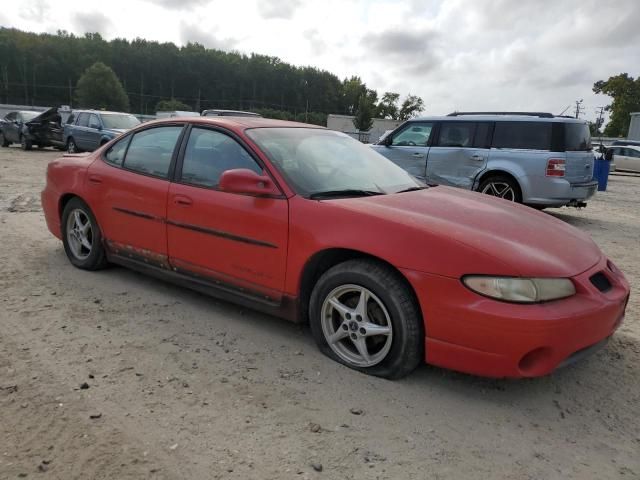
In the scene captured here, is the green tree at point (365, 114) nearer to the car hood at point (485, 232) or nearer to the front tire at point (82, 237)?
the front tire at point (82, 237)

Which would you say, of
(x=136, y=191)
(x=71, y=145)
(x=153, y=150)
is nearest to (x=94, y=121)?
(x=71, y=145)

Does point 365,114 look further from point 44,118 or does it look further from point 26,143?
point 26,143

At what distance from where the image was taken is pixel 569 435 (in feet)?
8.27

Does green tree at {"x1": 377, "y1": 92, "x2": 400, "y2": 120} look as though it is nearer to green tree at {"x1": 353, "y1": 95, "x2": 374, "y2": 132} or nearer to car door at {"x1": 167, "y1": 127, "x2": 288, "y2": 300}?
green tree at {"x1": 353, "y1": 95, "x2": 374, "y2": 132}

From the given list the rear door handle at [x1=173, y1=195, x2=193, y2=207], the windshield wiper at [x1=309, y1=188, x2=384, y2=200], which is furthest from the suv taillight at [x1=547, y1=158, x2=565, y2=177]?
the rear door handle at [x1=173, y1=195, x2=193, y2=207]

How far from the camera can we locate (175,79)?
112m

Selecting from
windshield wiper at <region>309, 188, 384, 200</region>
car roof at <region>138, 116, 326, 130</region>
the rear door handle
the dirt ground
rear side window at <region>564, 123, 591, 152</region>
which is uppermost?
rear side window at <region>564, 123, 591, 152</region>

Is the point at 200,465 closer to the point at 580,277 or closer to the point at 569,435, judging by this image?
the point at 569,435

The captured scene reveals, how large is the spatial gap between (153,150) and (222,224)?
45.0 inches

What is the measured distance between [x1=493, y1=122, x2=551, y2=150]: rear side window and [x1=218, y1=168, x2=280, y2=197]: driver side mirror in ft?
21.4

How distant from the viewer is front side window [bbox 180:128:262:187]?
362 cm

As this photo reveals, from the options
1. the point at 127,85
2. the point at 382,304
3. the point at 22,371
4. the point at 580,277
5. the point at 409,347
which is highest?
the point at 127,85

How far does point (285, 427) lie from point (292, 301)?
935mm

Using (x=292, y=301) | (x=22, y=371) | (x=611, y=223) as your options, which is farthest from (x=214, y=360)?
(x=611, y=223)
